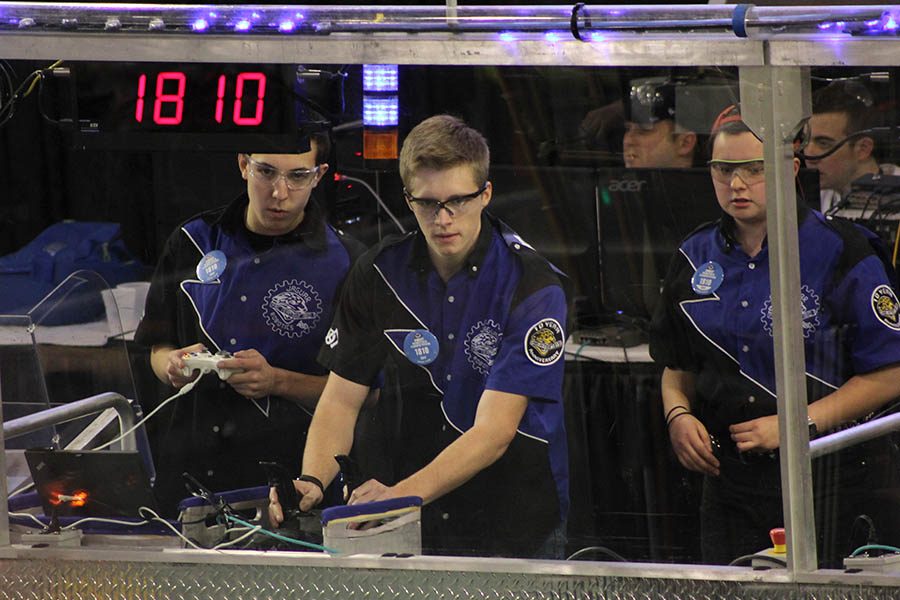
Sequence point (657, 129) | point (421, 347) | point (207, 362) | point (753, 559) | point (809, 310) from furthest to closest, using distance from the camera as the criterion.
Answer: point (657, 129) < point (207, 362) < point (421, 347) < point (809, 310) < point (753, 559)

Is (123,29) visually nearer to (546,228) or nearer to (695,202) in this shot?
(546,228)

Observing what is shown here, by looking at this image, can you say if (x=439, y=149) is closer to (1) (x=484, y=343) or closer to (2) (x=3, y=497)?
(1) (x=484, y=343)

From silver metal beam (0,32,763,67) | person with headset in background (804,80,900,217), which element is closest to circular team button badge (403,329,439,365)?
silver metal beam (0,32,763,67)

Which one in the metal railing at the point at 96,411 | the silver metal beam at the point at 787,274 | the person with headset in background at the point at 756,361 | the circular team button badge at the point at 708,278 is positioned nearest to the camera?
the silver metal beam at the point at 787,274

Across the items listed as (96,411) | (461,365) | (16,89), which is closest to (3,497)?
(96,411)

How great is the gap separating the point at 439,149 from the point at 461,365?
1.36 ft

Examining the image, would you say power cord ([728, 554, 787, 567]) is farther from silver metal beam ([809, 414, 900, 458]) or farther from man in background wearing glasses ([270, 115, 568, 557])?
man in background wearing glasses ([270, 115, 568, 557])

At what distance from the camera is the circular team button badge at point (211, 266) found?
7.80 ft

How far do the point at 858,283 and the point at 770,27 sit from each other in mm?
583

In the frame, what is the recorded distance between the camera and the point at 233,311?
2352 mm

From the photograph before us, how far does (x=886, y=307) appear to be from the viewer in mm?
2182

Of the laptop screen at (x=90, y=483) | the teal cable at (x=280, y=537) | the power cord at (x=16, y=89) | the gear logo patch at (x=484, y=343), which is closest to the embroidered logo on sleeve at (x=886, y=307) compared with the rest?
the gear logo patch at (x=484, y=343)

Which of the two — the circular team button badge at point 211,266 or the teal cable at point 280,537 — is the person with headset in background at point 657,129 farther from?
the teal cable at point 280,537

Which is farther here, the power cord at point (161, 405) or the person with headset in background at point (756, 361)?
the power cord at point (161, 405)
